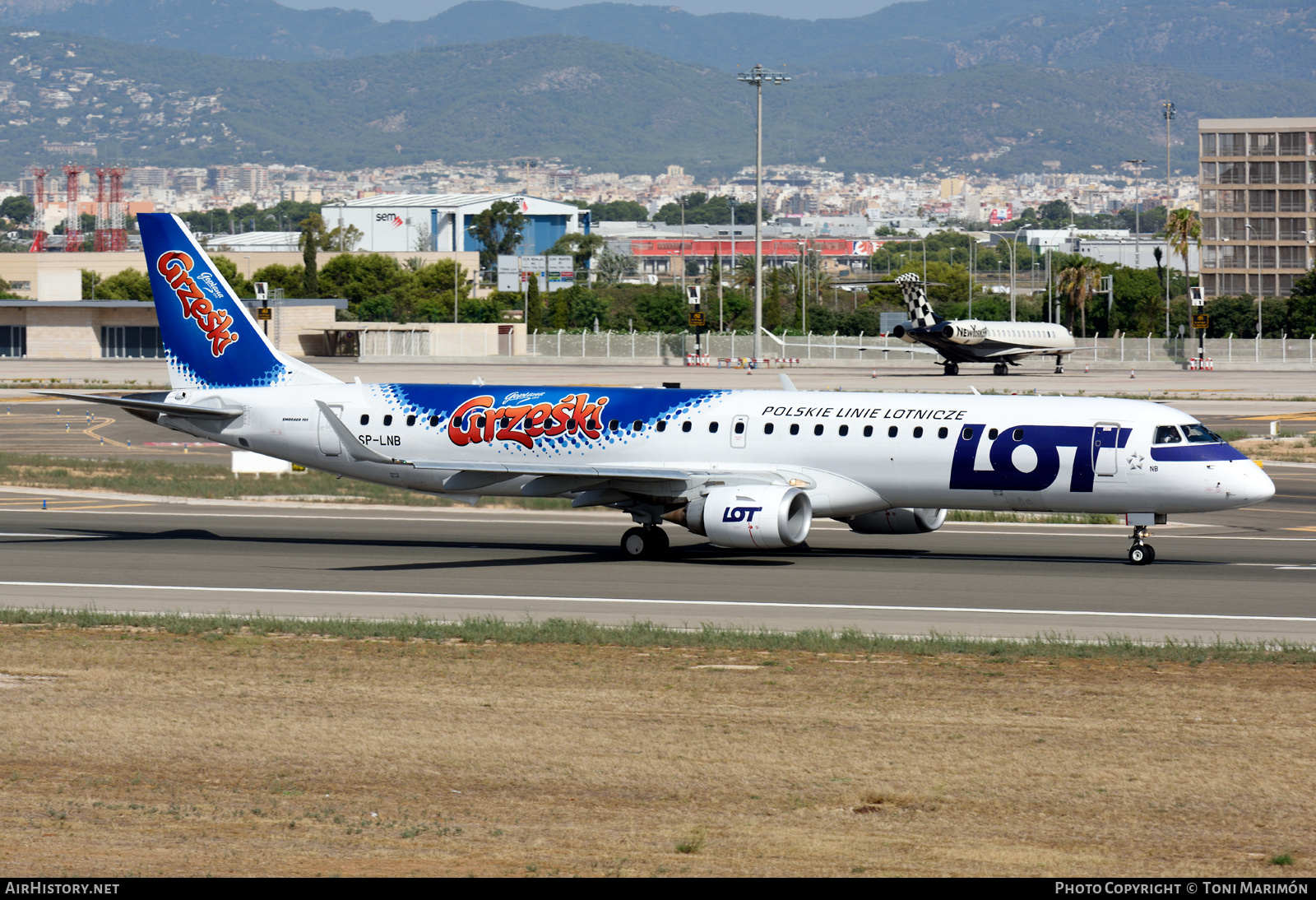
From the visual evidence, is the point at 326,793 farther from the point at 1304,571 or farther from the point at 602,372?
the point at 602,372

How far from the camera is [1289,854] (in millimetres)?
12703

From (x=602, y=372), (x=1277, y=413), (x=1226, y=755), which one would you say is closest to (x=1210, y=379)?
(x=1277, y=413)

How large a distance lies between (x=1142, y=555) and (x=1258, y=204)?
16490 cm

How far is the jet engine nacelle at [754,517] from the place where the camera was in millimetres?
31031

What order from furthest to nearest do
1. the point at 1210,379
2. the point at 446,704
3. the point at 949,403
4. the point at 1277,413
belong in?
the point at 1210,379 < the point at 1277,413 < the point at 949,403 < the point at 446,704

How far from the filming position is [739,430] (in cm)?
3366

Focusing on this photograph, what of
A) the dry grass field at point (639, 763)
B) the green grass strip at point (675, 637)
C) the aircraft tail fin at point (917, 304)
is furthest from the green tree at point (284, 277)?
the dry grass field at point (639, 763)

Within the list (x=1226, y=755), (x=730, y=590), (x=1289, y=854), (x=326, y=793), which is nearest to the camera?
(x=1289, y=854)

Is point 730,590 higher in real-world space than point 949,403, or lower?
lower

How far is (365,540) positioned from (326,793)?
2231 cm

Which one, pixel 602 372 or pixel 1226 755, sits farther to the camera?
pixel 602 372

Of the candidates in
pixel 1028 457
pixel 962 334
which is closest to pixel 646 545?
pixel 1028 457

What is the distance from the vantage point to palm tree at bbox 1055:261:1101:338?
511ft

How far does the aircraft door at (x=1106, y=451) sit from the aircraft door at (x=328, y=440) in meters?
17.4
